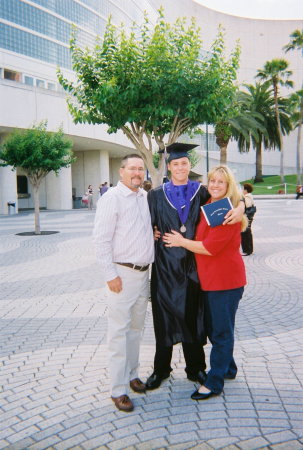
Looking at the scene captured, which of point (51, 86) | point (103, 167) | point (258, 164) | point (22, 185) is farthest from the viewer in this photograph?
point (258, 164)

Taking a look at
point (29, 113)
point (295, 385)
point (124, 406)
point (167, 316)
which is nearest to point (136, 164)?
point (167, 316)

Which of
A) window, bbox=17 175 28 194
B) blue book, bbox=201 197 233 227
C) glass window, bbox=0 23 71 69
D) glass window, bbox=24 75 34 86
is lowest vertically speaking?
blue book, bbox=201 197 233 227

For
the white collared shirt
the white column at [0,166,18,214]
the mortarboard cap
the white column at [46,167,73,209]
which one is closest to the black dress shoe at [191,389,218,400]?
the white collared shirt

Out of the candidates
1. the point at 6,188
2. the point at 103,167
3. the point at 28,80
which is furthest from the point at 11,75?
the point at 103,167

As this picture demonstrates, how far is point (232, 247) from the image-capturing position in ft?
11.1

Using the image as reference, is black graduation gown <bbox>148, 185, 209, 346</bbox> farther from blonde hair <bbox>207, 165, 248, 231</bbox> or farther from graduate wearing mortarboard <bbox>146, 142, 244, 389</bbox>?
blonde hair <bbox>207, 165, 248, 231</bbox>

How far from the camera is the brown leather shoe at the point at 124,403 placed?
10.7 ft

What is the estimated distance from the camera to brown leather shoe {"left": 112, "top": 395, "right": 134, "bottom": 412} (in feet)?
10.7

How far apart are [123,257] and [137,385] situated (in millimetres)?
1174

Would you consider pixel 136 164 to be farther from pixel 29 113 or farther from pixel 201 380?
pixel 29 113

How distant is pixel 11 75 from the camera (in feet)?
88.4

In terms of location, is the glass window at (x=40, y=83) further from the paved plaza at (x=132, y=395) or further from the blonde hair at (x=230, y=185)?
the blonde hair at (x=230, y=185)

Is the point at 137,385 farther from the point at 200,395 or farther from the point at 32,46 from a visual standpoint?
the point at 32,46

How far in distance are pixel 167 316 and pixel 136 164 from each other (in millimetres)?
1333
